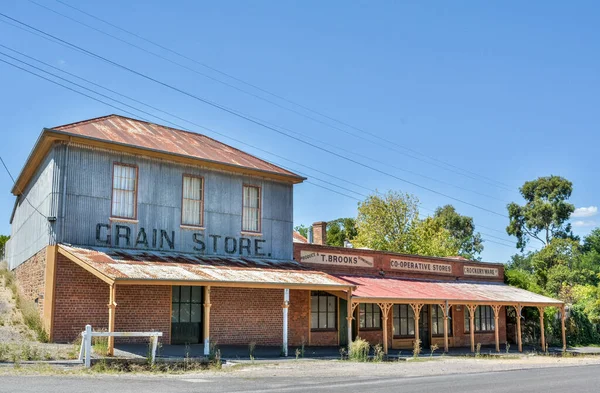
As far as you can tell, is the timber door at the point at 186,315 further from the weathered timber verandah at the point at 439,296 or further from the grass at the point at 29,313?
the weathered timber verandah at the point at 439,296

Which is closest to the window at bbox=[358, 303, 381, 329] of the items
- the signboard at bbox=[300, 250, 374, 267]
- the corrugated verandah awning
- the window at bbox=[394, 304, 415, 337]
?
the window at bbox=[394, 304, 415, 337]

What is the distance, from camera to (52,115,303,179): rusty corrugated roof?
19312mm

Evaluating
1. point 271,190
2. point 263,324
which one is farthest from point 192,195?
point 263,324

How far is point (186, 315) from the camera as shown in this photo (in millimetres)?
19578

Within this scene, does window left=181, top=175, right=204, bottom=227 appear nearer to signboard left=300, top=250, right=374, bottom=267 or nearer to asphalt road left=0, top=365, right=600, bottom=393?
signboard left=300, top=250, right=374, bottom=267

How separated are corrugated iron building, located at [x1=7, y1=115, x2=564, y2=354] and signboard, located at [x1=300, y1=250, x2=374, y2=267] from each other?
4cm

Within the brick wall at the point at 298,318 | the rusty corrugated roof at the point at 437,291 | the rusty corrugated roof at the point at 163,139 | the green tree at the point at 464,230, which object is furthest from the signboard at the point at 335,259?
the green tree at the point at 464,230

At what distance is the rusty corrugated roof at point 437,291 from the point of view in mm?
22375

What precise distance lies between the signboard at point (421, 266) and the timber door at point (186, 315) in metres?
9.85

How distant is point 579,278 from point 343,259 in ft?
130

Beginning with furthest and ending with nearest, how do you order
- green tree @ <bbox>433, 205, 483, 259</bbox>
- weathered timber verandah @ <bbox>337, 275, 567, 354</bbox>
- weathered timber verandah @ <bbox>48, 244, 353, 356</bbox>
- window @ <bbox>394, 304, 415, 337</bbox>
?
green tree @ <bbox>433, 205, 483, 259</bbox> < window @ <bbox>394, 304, 415, 337</bbox> < weathered timber verandah @ <bbox>337, 275, 567, 354</bbox> < weathered timber verandah @ <bbox>48, 244, 353, 356</bbox>

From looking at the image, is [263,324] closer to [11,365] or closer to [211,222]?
[211,222]

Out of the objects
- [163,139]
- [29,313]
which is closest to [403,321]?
[163,139]

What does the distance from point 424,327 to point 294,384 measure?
15.4 metres
